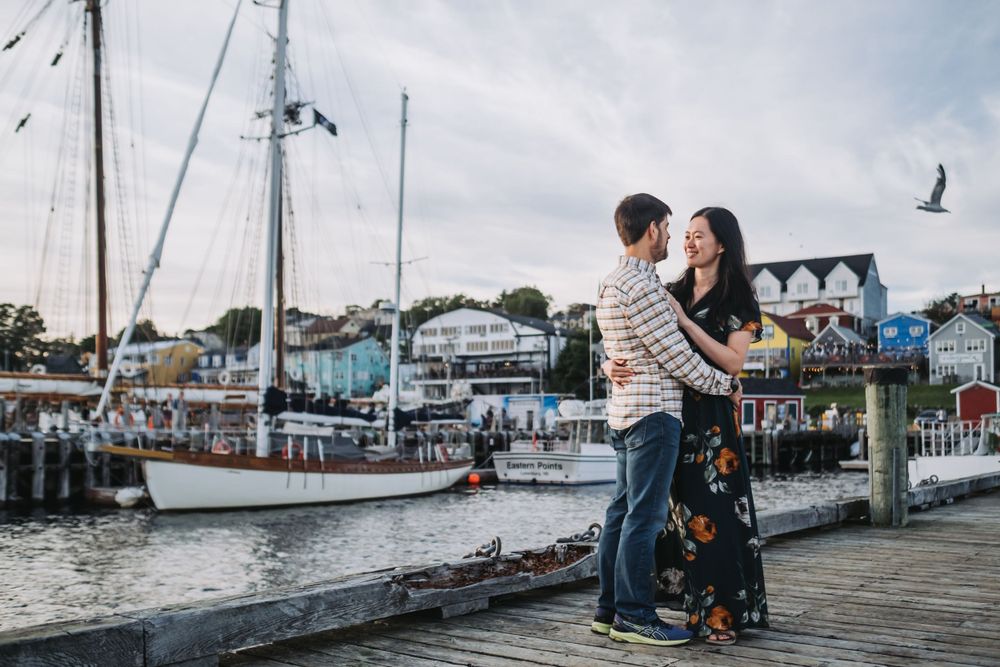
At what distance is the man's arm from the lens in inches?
157

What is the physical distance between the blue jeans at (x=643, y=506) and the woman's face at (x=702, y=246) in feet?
2.65

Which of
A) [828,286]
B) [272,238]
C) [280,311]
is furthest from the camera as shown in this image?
[828,286]

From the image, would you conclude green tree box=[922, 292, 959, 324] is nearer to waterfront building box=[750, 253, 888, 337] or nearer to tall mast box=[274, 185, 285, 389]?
waterfront building box=[750, 253, 888, 337]

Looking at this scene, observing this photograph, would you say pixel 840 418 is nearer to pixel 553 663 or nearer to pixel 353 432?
pixel 353 432

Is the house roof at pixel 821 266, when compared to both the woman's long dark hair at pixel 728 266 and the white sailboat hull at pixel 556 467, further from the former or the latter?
the woman's long dark hair at pixel 728 266

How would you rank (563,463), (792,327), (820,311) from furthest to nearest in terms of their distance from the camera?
(820,311) → (792,327) → (563,463)

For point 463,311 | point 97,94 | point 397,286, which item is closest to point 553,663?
point 397,286

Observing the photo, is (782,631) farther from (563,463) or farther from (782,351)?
(782,351)

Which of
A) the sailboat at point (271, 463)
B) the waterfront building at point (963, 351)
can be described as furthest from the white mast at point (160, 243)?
the waterfront building at point (963, 351)

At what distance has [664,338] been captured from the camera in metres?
3.99

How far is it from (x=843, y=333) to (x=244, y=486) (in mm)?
71569

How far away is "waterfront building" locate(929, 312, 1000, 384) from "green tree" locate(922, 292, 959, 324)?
523 inches

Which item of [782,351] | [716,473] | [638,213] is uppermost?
[782,351]

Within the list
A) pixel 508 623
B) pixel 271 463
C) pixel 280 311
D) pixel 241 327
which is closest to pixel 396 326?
pixel 280 311
